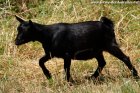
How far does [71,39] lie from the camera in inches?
336

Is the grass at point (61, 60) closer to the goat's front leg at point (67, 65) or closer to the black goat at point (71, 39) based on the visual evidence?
the goat's front leg at point (67, 65)

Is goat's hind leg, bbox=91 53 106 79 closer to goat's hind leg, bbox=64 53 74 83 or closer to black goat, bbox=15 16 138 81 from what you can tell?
black goat, bbox=15 16 138 81

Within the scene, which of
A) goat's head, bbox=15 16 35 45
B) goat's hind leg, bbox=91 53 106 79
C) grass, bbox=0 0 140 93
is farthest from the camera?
goat's hind leg, bbox=91 53 106 79

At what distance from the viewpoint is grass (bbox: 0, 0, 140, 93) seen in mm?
7960

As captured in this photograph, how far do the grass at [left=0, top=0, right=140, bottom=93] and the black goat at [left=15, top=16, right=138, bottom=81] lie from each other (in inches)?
15.4

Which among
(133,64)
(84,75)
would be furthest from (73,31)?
(133,64)

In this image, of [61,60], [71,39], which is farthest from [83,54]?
[61,60]

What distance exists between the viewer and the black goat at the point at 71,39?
8406 millimetres

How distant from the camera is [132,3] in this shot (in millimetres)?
11688

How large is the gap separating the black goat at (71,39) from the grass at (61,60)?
0.39 m

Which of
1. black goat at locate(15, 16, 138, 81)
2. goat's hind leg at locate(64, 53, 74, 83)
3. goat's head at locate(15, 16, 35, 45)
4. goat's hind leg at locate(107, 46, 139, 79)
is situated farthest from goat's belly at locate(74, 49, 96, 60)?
goat's head at locate(15, 16, 35, 45)

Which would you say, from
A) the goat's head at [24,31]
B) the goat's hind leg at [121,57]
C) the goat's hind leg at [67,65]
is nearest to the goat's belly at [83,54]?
the goat's hind leg at [67,65]

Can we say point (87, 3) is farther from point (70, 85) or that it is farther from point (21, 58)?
point (70, 85)

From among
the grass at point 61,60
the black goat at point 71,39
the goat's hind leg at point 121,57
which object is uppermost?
the black goat at point 71,39
